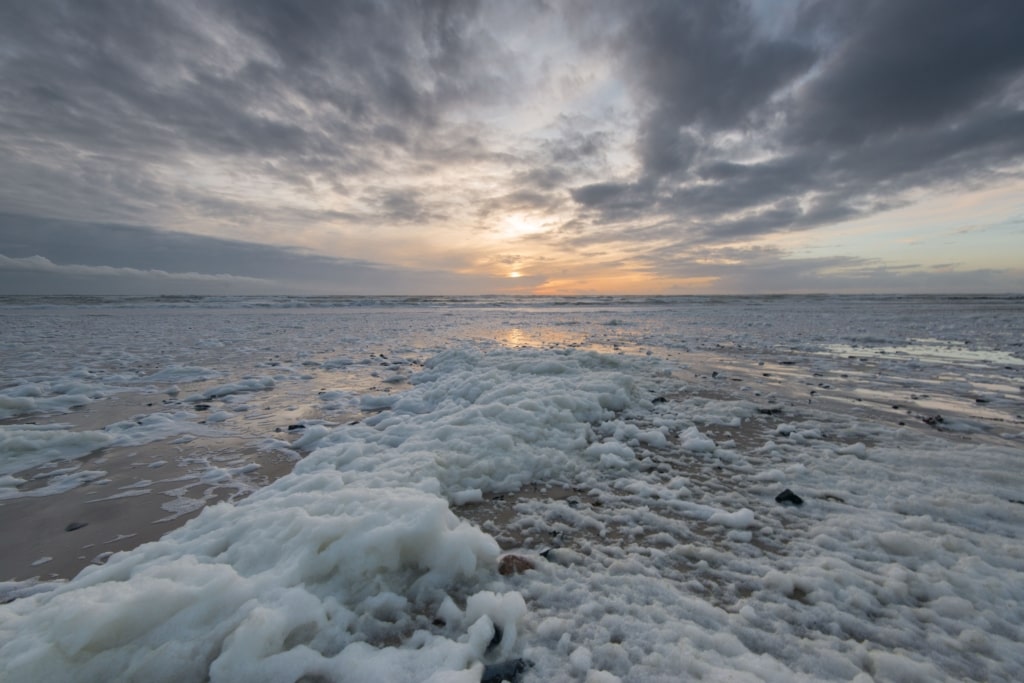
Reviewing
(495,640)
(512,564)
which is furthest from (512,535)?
(495,640)

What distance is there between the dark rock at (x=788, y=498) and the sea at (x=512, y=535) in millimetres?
61

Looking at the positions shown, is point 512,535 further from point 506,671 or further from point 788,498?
point 788,498

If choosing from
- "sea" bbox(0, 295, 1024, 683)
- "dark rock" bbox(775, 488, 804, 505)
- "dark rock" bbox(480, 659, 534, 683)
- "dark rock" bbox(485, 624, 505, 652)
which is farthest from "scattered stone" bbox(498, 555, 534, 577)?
"dark rock" bbox(775, 488, 804, 505)

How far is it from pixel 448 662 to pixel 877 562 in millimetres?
2681

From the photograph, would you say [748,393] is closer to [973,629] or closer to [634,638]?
[973,629]

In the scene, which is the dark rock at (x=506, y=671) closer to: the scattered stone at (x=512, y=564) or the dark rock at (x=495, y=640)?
the dark rock at (x=495, y=640)

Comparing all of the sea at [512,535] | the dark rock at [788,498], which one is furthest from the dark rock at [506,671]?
the dark rock at [788,498]

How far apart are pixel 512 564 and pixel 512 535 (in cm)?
45

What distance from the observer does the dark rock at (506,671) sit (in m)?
1.90

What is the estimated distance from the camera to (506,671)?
1942 mm

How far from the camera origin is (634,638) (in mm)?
2117

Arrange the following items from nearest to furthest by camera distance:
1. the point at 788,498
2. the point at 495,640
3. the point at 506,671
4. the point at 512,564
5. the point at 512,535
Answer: the point at 506,671 < the point at 495,640 < the point at 512,564 < the point at 512,535 < the point at 788,498

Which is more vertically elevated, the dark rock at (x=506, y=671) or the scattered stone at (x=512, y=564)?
the dark rock at (x=506, y=671)

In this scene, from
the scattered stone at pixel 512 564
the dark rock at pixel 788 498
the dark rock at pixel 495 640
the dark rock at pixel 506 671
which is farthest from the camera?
the dark rock at pixel 788 498
